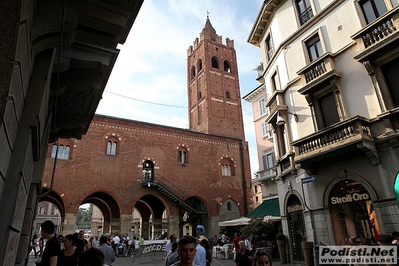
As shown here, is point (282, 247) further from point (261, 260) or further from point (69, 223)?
point (69, 223)

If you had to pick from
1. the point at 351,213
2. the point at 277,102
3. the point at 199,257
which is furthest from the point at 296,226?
the point at 199,257

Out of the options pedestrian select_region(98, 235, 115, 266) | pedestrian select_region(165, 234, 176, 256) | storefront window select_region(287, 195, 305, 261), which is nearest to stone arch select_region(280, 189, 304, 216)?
storefront window select_region(287, 195, 305, 261)

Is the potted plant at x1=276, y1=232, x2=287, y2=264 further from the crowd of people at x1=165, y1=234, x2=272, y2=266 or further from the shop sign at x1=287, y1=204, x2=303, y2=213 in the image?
the crowd of people at x1=165, y1=234, x2=272, y2=266

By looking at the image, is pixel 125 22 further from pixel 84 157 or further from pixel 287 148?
pixel 84 157

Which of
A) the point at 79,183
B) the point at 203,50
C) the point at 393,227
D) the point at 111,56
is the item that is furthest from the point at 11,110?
the point at 203,50

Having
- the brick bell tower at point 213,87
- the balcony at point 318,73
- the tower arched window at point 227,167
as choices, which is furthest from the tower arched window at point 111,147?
the balcony at point 318,73

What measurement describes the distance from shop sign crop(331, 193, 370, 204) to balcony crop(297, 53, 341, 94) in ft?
15.6

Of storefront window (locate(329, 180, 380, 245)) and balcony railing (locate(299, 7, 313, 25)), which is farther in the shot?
balcony railing (locate(299, 7, 313, 25))

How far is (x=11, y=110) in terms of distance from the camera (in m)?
3.15

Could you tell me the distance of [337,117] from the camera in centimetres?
1157

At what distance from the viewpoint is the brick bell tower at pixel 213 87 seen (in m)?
42.9

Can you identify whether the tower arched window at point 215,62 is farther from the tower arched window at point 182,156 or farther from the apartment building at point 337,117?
the apartment building at point 337,117

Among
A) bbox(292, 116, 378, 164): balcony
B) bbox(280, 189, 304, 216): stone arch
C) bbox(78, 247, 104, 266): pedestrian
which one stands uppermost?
bbox(292, 116, 378, 164): balcony

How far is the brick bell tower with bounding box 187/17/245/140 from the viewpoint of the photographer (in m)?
42.9
